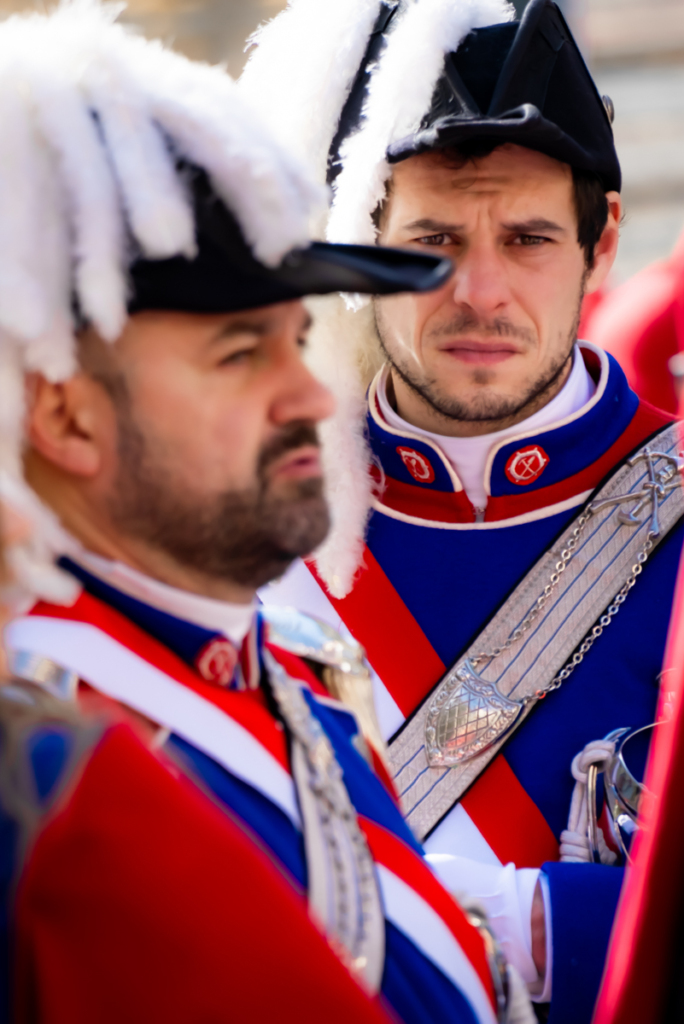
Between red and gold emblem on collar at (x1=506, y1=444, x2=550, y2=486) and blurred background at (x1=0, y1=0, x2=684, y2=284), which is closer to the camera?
red and gold emblem on collar at (x1=506, y1=444, x2=550, y2=486)

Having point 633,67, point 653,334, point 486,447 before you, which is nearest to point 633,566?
point 486,447

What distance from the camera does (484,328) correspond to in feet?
6.95

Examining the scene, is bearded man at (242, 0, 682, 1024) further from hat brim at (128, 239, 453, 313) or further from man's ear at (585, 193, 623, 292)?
hat brim at (128, 239, 453, 313)

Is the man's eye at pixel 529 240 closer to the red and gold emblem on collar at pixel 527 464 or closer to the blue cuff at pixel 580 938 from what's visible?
the red and gold emblem on collar at pixel 527 464

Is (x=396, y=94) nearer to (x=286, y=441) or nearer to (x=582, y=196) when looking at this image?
(x=582, y=196)

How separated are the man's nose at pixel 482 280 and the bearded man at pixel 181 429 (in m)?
0.76

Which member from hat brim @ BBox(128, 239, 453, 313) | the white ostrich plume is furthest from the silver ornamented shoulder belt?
the white ostrich plume

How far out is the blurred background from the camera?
806cm

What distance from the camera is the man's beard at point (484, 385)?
6.97 ft

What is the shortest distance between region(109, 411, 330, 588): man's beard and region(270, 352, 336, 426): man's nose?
0.02 m

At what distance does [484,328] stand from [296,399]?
3.04ft

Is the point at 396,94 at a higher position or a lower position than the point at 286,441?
higher

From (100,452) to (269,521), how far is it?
0.64 ft

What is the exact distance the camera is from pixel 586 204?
2.23 m
